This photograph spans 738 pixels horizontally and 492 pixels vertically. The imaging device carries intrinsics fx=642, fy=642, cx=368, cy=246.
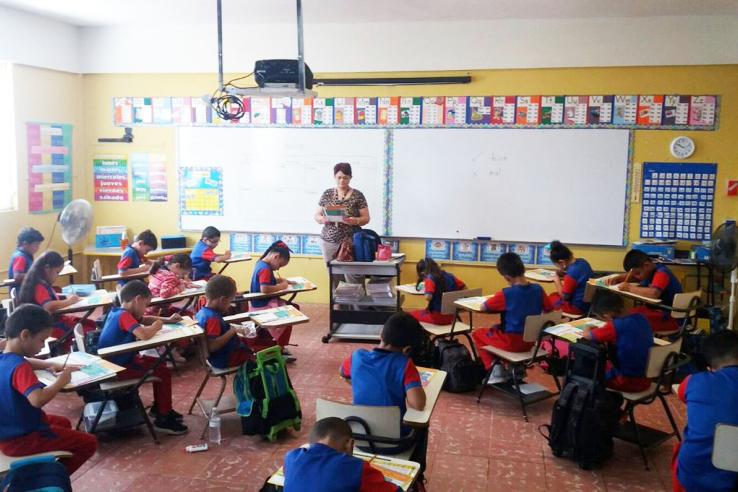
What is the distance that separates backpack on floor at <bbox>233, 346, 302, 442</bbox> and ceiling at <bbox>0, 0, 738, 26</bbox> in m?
3.86

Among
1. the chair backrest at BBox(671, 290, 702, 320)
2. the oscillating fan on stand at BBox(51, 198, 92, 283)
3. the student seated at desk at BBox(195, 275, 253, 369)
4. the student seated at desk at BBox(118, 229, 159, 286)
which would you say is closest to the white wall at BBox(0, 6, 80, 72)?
the oscillating fan on stand at BBox(51, 198, 92, 283)

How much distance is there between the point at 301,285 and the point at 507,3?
3.38 meters

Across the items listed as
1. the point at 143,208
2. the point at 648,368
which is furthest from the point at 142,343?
the point at 143,208

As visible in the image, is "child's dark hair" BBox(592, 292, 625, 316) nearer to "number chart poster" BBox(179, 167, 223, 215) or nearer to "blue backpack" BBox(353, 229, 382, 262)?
"blue backpack" BBox(353, 229, 382, 262)

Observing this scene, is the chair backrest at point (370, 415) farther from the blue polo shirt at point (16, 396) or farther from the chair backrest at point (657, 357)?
the chair backrest at point (657, 357)

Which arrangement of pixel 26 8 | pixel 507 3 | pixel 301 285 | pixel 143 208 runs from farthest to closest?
pixel 143 208
pixel 26 8
pixel 507 3
pixel 301 285

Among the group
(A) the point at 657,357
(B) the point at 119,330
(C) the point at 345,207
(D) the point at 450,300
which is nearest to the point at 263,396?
(B) the point at 119,330

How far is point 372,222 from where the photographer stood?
746cm

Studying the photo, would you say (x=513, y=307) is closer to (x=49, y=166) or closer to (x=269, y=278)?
(x=269, y=278)

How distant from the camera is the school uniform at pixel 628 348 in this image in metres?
3.71

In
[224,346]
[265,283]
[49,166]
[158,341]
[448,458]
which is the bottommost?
[448,458]

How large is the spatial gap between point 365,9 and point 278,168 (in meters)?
2.10

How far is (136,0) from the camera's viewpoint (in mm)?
6332

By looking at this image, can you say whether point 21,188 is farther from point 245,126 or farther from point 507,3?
point 507,3
